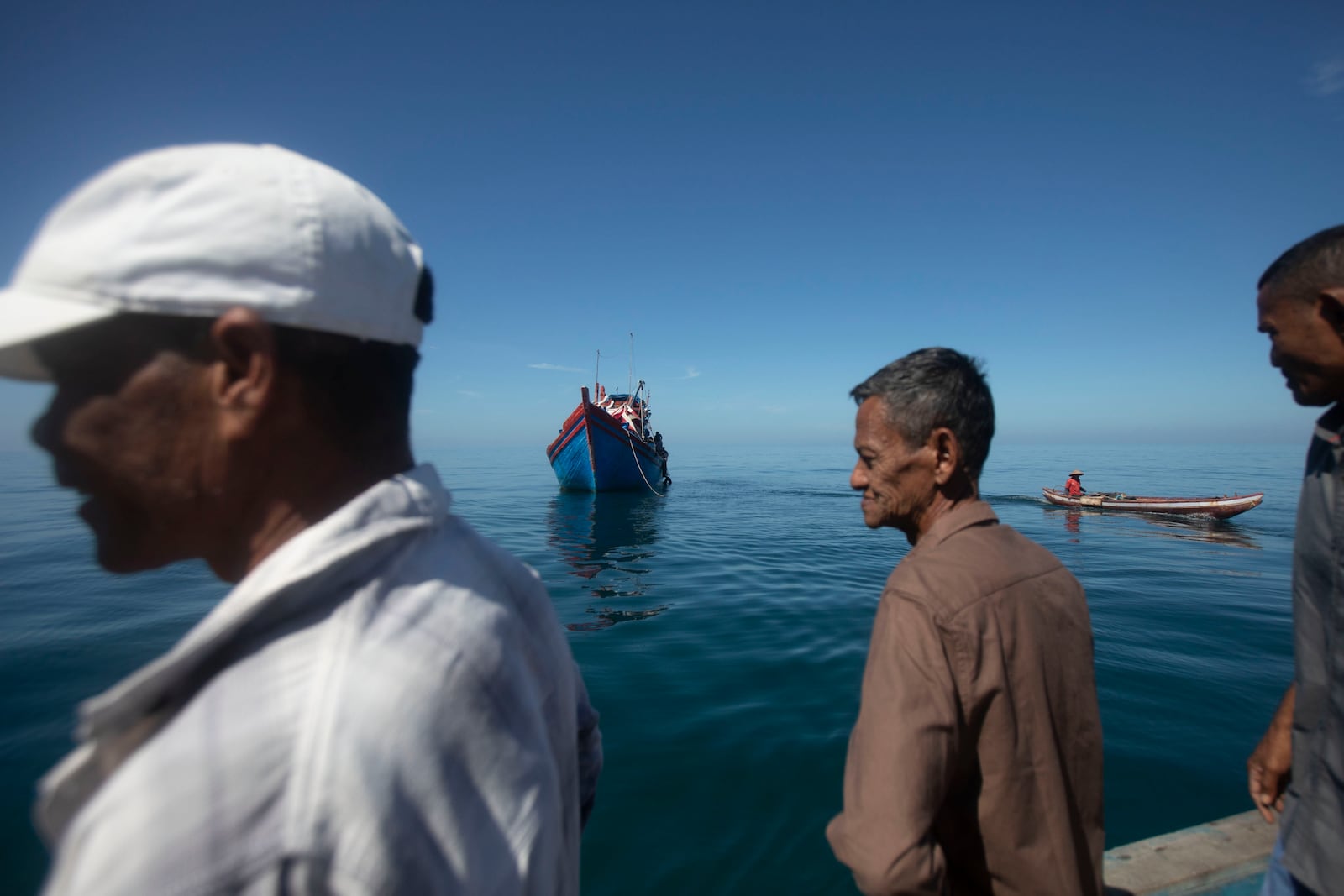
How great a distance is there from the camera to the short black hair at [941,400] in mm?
1918

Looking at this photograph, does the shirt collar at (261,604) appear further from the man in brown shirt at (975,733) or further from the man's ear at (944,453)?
the man's ear at (944,453)

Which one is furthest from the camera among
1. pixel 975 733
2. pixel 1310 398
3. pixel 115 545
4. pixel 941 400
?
pixel 941 400

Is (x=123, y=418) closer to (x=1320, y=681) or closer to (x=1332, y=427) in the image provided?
(x=1332, y=427)

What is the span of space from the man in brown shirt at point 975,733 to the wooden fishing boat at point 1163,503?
23686 millimetres

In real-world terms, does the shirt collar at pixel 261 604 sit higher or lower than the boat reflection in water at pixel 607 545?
higher

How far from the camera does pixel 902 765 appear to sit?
4.64ft

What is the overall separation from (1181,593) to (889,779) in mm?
12236

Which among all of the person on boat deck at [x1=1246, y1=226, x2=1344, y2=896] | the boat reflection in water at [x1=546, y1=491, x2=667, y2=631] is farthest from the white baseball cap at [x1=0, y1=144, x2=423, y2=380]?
the boat reflection in water at [x1=546, y1=491, x2=667, y2=631]

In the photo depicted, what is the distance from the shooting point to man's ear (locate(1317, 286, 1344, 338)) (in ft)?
5.46

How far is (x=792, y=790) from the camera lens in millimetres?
4191

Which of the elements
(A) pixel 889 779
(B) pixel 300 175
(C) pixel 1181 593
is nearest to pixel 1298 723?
(A) pixel 889 779

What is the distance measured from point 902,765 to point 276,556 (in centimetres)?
143

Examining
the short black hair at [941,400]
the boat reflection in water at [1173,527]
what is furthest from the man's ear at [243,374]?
the boat reflection in water at [1173,527]

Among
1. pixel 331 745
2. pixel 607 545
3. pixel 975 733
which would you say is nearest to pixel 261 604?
pixel 331 745
